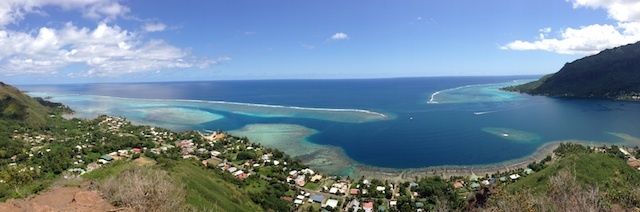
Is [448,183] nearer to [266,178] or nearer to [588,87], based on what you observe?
[266,178]

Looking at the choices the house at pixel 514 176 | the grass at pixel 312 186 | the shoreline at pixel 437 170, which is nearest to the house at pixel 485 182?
the house at pixel 514 176

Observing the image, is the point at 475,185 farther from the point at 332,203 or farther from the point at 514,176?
the point at 332,203

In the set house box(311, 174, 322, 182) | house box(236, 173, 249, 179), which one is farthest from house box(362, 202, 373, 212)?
house box(236, 173, 249, 179)

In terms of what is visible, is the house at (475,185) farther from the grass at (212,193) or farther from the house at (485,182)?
the grass at (212,193)

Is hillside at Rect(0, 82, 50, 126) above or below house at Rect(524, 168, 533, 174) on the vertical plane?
above

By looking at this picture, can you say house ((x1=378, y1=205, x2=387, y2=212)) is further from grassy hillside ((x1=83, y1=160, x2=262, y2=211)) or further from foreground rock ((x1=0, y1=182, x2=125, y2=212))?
foreground rock ((x1=0, y1=182, x2=125, y2=212))

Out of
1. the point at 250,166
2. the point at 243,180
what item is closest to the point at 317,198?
the point at 243,180
